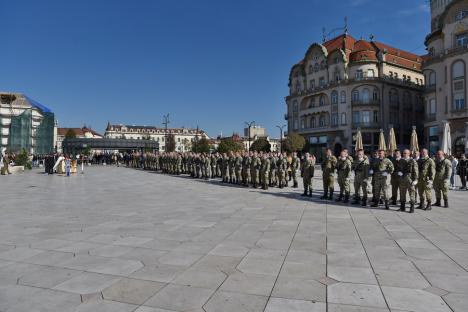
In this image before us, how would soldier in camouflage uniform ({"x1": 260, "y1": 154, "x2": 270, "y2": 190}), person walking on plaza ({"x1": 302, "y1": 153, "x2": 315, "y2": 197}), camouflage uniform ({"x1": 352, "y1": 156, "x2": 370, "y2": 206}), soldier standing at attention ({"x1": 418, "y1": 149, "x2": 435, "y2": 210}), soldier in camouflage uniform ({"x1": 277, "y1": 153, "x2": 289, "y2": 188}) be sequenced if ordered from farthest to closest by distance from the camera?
soldier in camouflage uniform ({"x1": 277, "y1": 153, "x2": 289, "y2": 188}), soldier in camouflage uniform ({"x1": 260, "y1": 154, "x2": 270, "y2": 190}), person walking on plaza ({"x1": 302, "y1": 153, "x2": 315, "y2": 197}), camouflage uniform ({"x1": 352, "y1": 156, "x2": 370, "y2": 206}), soldier standing at attention ({"x1": 418, "y1": 149, "x2": 435, "y2": 210})

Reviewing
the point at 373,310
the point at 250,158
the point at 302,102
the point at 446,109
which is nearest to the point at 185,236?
the point at 373,310

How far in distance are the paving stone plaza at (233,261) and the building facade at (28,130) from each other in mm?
42868

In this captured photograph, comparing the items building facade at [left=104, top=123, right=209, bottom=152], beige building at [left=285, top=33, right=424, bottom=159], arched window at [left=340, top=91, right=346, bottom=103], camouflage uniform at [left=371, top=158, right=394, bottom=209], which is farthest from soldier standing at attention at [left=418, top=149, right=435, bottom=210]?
building facade at [left=104, top=123, right=209, bottom=152]

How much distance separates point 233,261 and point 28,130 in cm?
5119

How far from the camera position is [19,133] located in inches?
1831

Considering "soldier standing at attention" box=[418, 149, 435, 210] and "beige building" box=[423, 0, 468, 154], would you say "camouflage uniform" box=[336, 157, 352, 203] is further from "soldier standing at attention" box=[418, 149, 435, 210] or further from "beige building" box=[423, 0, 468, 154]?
Answer: "beige building" box=[423, 0, 468, 154]

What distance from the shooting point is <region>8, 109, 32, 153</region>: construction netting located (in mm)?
45969

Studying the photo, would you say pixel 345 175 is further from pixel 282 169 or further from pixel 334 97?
pixel 334 97

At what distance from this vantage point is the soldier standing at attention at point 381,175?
1131cm

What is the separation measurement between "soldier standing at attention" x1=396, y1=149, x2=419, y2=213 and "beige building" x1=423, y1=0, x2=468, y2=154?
3257 cm

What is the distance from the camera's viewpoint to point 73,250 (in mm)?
6109

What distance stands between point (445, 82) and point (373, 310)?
4598cm

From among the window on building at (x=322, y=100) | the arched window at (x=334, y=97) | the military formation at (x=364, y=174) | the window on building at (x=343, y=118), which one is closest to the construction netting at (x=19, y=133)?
the military formation at (x=364, y=174)

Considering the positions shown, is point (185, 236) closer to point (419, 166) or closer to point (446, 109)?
point (419, 166)
